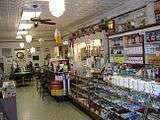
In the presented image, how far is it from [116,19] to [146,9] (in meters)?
1.81

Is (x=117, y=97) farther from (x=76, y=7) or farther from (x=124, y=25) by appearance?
(x=76, y=7)

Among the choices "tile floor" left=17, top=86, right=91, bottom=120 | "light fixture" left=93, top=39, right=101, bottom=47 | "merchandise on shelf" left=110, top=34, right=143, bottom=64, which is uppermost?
"light fixture" left=93, top=39, right=101, bottom=47

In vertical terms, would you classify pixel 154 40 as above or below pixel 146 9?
below

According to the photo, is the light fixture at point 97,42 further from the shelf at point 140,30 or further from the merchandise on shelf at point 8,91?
the merchandise on shelf at point 8,91

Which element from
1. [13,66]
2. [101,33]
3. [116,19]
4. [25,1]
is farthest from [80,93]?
[13,66]

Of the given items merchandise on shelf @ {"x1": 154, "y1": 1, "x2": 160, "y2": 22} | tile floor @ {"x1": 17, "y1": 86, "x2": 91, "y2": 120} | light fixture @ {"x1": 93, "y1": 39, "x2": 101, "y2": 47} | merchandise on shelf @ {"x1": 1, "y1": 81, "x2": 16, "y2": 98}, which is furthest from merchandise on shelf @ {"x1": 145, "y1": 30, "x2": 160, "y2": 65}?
merchandise on shelf @ {"x1": 1, "y1": 81, "x2": 16, "y2": 98}

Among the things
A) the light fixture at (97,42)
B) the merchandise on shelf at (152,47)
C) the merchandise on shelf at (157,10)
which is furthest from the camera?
the light fixture at (97,42)

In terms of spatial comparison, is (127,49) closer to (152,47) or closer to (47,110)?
(152,47)

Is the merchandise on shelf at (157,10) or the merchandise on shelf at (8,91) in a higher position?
the merchandise on shelf at (157,10)

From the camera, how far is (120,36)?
6.82m

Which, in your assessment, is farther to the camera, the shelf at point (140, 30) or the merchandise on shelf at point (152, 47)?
the merchandise on shelf at point (152, 47)

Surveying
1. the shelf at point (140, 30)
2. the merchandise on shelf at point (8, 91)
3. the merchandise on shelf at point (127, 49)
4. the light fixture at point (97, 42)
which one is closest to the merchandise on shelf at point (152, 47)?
the shelf at point (140, 30)

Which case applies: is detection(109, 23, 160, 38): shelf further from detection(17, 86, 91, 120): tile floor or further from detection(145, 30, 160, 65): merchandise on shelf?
detection(17, 86, 91, 120): tile floor

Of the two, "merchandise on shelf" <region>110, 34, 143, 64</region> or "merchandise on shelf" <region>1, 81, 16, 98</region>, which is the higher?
"merchandise on shelf" <region>110, 34, 143, 64</region>
